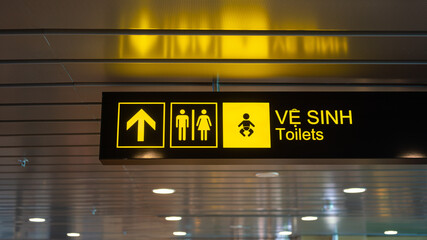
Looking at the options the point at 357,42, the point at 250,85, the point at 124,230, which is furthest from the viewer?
the point at 124,230

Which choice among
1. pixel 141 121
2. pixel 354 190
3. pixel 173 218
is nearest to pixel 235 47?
pixel 141 121

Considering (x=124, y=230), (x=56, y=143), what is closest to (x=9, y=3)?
(x=56, y=143)

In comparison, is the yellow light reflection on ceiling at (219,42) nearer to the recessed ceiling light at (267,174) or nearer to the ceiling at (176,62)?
the ceiling at (176,62)

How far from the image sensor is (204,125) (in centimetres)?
299

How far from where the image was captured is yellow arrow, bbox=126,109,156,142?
2.97 metres

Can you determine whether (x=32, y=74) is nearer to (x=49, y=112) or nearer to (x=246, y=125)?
(x=49, y=112)

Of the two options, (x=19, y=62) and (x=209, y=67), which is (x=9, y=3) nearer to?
(x=19, y=62)

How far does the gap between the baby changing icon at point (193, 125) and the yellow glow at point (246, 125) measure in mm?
75

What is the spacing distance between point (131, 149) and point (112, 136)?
5.6 inches

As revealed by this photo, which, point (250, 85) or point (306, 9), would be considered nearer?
point (306, 9)

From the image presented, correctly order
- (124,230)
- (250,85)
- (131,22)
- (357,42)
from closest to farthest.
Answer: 1. (131,22)
2. (357,42)
3. (250,85)
4. (124,230)

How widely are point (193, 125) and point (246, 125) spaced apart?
298 millimetres

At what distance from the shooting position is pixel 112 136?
2.99 m

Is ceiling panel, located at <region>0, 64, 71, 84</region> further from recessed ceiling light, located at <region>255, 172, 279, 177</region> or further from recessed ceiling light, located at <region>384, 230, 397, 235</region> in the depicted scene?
recessed ceiling light, located at <region>384, 230, 397, 235</region>
